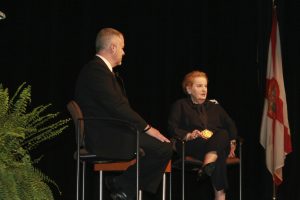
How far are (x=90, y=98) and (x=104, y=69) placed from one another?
0.72 ft

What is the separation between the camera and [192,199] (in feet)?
20.1

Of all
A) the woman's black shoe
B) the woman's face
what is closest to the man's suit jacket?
the woman's black shoe

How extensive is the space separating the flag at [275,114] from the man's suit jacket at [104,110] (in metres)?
2.16

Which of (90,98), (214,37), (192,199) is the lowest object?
(192,199)

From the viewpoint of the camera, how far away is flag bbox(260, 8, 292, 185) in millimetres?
5863

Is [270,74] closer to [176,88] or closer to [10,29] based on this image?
[176,88]

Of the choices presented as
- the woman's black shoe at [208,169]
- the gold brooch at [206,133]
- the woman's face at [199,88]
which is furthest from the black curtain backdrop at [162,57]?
the woman's black shoe at [208,169]

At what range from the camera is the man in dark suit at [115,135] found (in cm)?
400

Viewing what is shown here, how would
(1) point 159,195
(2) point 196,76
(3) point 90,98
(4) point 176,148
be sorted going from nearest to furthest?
(3) point 90,98 → (4) point 176,148 → (2) point 196,76 → (1) point 159,195

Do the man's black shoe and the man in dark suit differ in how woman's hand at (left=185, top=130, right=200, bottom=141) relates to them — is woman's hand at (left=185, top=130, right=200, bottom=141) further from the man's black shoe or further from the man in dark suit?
the man's black shoe

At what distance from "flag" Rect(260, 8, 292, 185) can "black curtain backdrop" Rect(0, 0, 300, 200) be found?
25cm

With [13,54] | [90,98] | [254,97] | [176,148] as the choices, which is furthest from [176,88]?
[90,98]

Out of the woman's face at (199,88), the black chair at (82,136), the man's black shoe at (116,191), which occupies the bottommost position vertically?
the man's black shoe at (116,191)

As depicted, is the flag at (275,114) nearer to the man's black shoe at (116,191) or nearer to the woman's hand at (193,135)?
the woman's hand at (193,135)
